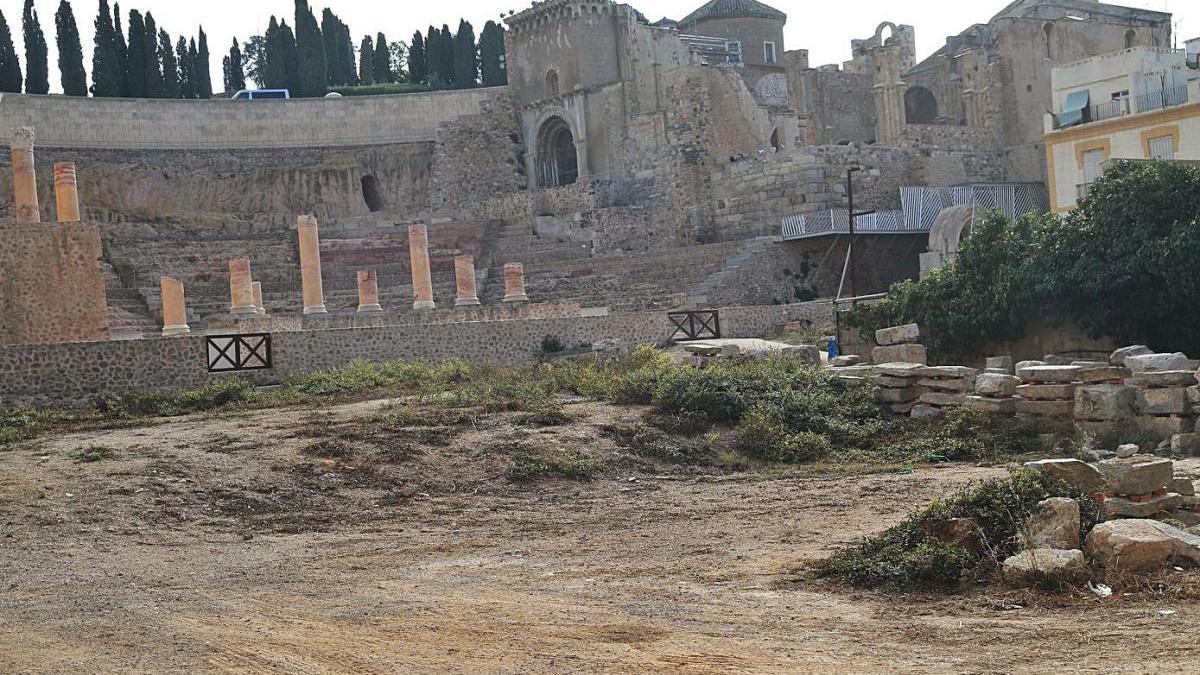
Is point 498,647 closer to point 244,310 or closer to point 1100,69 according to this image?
point 244,310

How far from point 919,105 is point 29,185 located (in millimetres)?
36686

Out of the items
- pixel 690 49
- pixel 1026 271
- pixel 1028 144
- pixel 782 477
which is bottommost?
pixel 782 477

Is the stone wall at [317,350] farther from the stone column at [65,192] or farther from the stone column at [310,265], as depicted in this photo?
the stone column at [310,265]

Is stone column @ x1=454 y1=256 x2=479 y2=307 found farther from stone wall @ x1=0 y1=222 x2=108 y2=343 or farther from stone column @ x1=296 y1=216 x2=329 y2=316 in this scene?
stone wall @ x1=0 y1=222 x2=108 y2=343

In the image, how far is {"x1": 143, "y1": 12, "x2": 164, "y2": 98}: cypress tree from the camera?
53.3 m

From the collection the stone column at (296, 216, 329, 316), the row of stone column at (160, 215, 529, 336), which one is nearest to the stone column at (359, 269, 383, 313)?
the row of stone column at (160, 215, 529, 336)

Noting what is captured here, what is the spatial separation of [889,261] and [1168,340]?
68.7 feet

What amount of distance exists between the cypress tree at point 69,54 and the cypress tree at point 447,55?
15363mm

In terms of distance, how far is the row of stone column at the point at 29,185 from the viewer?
27.9 m

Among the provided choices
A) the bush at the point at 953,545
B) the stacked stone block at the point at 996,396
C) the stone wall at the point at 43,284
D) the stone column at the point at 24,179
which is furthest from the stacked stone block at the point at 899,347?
the stone column at the point at 24,179

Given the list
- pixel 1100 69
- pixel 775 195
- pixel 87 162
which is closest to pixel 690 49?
pixel 775 195

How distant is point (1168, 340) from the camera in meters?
20.8

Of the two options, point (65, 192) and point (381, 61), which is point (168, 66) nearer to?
point (381, 61)

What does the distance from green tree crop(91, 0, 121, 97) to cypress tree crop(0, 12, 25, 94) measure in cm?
263
